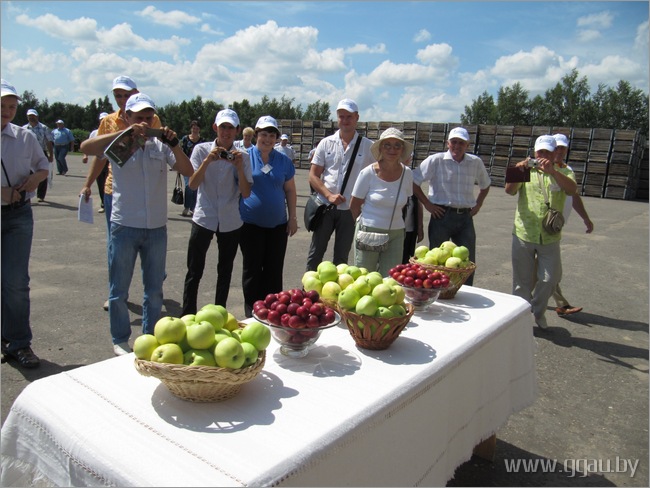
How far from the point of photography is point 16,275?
3883mm

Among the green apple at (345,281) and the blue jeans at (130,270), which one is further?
the blue jeans at (130,270)

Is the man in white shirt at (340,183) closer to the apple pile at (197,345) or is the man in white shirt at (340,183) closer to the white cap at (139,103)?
the white cap at (139,103)

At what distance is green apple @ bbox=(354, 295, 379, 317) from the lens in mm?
2178

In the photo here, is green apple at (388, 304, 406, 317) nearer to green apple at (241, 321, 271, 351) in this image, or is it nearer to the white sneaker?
green apple at (241, 321, 271, 351)

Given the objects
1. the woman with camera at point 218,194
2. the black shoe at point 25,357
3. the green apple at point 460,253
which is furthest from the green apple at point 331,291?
the black shoe at point 25,357

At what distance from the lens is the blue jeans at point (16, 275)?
3803 millimetres

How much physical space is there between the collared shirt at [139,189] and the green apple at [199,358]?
242 cm

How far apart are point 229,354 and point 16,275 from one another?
118 inches

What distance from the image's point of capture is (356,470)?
1680 millimetres

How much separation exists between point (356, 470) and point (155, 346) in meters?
0.78

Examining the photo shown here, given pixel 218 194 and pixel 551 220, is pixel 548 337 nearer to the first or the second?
pixel 551 220

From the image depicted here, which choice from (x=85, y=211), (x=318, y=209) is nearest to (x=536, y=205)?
(x=318, y=209)

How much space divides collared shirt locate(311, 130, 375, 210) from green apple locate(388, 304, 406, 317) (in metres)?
2.87

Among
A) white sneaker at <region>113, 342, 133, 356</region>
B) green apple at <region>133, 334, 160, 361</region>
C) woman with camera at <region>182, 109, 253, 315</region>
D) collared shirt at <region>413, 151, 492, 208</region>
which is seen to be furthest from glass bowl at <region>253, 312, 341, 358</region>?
collared shirt at <region>413, 151, 492, 208</region>
